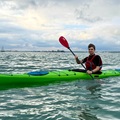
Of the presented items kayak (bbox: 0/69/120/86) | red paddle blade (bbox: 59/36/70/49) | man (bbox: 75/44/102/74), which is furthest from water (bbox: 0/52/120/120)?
red paddle blade (bbox: 59/36/70/49)

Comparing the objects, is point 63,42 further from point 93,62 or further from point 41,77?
point 41,77

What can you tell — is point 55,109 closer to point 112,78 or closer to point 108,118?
point 108,118

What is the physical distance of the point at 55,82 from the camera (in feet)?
31.7

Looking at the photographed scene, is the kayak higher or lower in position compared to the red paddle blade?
lower

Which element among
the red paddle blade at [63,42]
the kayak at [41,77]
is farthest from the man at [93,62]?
the red paddle blade at [63,42]

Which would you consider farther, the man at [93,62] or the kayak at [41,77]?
the man at [93,62]

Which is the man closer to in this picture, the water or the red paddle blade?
the water

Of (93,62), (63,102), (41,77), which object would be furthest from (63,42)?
(63,102)

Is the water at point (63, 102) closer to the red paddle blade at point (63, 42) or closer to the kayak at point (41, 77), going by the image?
the kayak at point (41, 77)

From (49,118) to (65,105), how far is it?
1.14 meters

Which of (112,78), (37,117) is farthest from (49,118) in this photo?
(112,78)

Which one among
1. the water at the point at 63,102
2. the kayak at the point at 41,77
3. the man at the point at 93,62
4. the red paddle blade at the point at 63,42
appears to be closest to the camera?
the water at the point at 63,102

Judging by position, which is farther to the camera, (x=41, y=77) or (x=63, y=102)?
(x=41, y=77)

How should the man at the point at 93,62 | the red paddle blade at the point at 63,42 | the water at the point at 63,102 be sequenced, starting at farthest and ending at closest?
the red paddle blade at the point at 63,42 < the man at the point at 93,62 < the water at the point at 63,102
